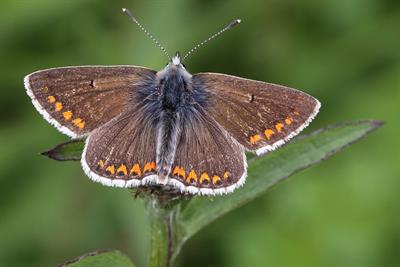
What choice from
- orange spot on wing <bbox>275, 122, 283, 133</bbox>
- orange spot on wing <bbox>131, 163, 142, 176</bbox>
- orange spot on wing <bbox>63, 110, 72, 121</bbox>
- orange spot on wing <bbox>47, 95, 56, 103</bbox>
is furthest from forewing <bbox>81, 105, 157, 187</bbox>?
orange spot on wing <bbox>275, 122, 283, 133</bbox>

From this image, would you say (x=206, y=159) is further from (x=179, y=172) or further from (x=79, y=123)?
(x=79, y=123)

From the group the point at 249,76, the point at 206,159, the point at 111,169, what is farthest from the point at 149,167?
the point at 249,76

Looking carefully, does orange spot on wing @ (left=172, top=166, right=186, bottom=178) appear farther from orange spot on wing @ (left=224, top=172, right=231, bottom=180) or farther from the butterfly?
orange spot on wing @ (left=224, top=172, right=231, bottom=180)

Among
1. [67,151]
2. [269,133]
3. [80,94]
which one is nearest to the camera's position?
[67,151]

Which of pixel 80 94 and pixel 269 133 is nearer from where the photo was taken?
pixel 269 133

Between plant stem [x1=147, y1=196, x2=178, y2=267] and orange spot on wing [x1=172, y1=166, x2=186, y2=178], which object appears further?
plant stem [x1=147, y1=196, x2=178, y2=267]

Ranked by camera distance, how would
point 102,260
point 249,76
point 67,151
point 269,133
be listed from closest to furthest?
point 102,260 < point 67,151 < point 269,133 < point 249,76
